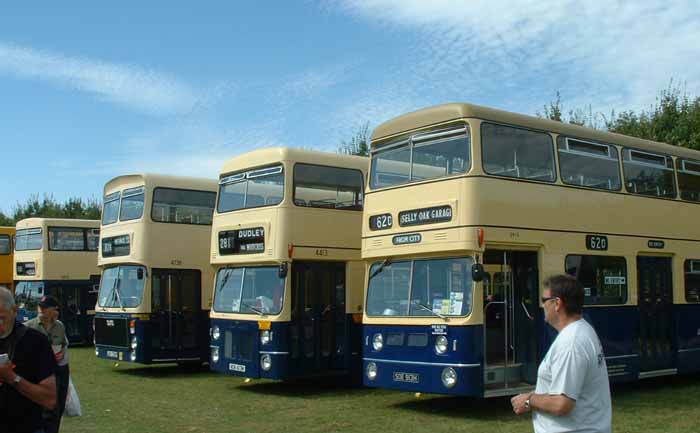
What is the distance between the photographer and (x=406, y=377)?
12.1 meters

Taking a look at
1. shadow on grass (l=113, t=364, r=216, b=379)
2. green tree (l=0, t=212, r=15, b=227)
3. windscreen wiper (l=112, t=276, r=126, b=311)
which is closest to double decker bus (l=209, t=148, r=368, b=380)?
shadow on grass (l=113, t=364, r=216, b=379)

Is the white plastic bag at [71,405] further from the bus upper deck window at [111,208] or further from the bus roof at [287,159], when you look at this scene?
the bus upper deck window at [111,208]

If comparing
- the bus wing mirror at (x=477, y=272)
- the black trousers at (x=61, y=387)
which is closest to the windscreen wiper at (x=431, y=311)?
the bus wing mirror at (x=477, y=272)

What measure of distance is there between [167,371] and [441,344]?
10.1m

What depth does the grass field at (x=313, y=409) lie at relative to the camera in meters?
11.5

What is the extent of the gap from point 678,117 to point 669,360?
18605 mm

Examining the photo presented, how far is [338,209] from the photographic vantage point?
15.8m

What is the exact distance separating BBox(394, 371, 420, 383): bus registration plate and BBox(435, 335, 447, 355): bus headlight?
0.55 meters

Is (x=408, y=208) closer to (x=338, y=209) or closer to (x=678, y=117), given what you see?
(x=338, y=209)

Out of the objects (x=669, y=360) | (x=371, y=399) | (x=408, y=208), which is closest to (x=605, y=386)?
(x=408, y=208)

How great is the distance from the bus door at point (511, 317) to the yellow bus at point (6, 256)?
23598 millimetres

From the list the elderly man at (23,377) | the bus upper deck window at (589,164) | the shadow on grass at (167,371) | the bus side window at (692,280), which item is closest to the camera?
the elderly man at (23,377)

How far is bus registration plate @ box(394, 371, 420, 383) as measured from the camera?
→ 11969 mm

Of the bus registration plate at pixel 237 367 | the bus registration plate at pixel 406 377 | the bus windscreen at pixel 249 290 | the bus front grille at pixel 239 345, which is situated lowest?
the bus registration plate at pixel 237 367
